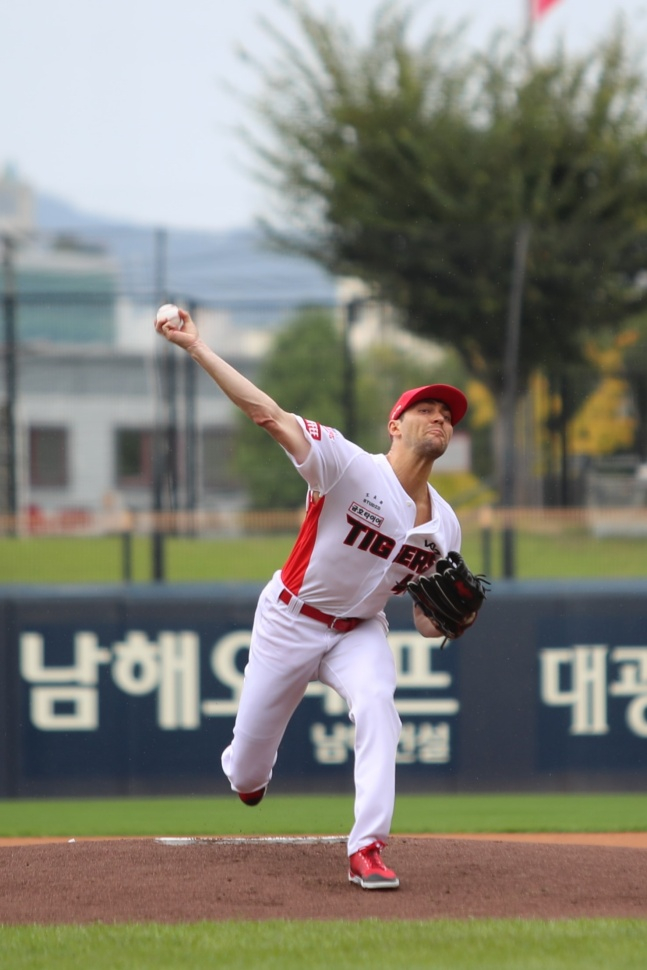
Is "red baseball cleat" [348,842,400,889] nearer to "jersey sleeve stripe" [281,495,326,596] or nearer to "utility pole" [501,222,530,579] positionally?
"jersey sleeve stripe" [281,495,326,596]

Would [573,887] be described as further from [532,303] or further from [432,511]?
[532,303]

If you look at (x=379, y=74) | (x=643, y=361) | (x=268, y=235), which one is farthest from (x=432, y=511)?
(x=379, y=74)

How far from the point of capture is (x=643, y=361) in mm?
13477

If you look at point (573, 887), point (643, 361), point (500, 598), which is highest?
point (643, 361)

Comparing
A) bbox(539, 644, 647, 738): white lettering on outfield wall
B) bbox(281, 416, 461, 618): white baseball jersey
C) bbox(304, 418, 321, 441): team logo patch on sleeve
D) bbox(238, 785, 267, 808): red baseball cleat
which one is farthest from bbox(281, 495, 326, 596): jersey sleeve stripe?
bbox(539, 644, 647, 738): white lettering on outfield wall

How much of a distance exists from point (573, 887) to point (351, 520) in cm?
140

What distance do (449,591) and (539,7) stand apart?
589 inches

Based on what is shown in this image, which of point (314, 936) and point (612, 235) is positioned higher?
point (612, 235)

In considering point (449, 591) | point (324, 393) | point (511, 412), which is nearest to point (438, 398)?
point (449, 591)

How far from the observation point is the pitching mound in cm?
405

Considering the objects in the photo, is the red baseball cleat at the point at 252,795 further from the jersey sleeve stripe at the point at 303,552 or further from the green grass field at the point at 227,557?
the green grass field at the point at 227,557

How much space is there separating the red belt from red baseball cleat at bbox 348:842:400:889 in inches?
29.3

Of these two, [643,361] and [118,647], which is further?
[643,361]

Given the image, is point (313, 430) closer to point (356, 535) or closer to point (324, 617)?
point (356, 535)
